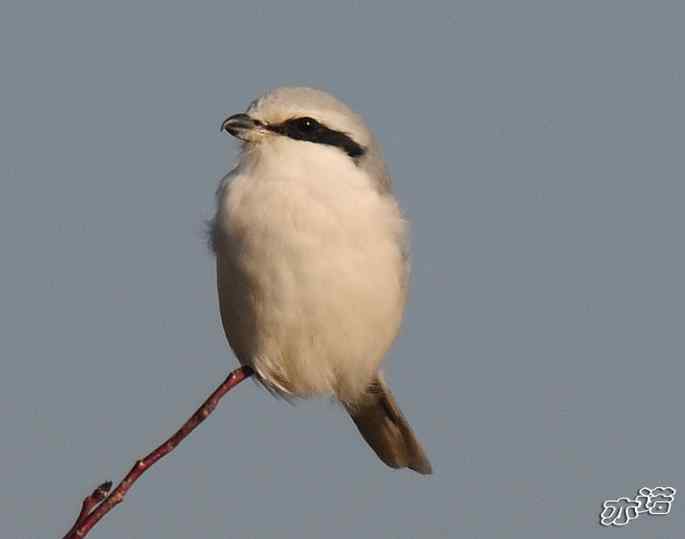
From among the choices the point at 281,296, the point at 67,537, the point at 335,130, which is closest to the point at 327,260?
the point at 281,296

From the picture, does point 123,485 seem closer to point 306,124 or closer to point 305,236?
point 305,236

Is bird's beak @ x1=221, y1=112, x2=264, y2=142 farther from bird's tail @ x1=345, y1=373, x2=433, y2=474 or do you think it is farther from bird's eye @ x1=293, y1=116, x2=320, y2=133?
bird's tail @ x1=345, y1=373, x2=433, y2=474

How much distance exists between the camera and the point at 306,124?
452cm

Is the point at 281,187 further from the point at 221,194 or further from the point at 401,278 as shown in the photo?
the point at 401,278

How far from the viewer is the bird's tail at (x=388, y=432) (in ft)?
17.8

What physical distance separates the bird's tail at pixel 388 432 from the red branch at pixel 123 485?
1.89m

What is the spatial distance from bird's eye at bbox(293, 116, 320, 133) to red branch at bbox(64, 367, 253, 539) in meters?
1.33

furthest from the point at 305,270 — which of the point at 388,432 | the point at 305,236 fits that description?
the point at 388,432

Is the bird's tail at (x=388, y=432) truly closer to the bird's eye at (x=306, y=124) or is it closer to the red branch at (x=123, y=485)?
the bird's eye at (x=306, y=124)

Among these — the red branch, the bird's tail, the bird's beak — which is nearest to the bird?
the bird's beak

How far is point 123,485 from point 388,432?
244 centimetres

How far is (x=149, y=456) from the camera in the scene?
3.29m

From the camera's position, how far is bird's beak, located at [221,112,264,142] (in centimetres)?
448

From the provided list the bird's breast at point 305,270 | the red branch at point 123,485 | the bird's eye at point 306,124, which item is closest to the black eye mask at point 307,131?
the bird's eye at point 306,124
